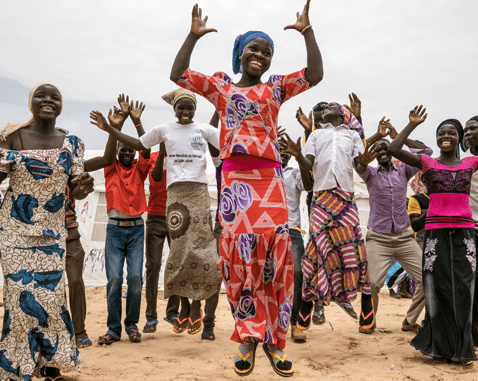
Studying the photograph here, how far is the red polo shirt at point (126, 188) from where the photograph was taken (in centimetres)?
515

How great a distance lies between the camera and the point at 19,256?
3.27 m

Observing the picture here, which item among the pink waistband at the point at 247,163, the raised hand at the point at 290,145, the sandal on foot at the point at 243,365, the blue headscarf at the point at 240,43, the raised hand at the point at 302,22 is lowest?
the sandal on foot at the point at 243,365

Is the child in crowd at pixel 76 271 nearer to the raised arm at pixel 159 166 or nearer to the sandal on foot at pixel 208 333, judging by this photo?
the raised arm at pixel 159 166

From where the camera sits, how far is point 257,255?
2.77 meters

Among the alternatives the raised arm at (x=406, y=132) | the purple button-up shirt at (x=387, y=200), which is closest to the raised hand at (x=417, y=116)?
the raised arm at (x=406, y=132)

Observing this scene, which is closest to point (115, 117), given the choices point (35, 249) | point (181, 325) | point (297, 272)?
point (35, 249)

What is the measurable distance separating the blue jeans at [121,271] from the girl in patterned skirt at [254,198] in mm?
2574

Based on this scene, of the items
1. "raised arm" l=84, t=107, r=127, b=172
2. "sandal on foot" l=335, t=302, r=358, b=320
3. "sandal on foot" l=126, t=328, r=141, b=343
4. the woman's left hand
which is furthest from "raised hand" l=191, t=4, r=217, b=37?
"sandal on foot" l=126, t=328, r=141, b=343

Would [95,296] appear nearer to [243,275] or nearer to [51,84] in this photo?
[51,84]

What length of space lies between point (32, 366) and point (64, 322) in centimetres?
37

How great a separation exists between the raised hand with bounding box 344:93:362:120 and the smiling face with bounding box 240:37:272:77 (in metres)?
2.56

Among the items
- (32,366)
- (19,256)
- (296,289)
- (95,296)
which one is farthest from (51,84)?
(95,296)

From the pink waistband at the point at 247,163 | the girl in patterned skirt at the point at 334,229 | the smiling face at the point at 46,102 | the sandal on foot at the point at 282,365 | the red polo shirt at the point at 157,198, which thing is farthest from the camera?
the red polo shirt at the point at 157,198

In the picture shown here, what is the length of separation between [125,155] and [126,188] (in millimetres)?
476
